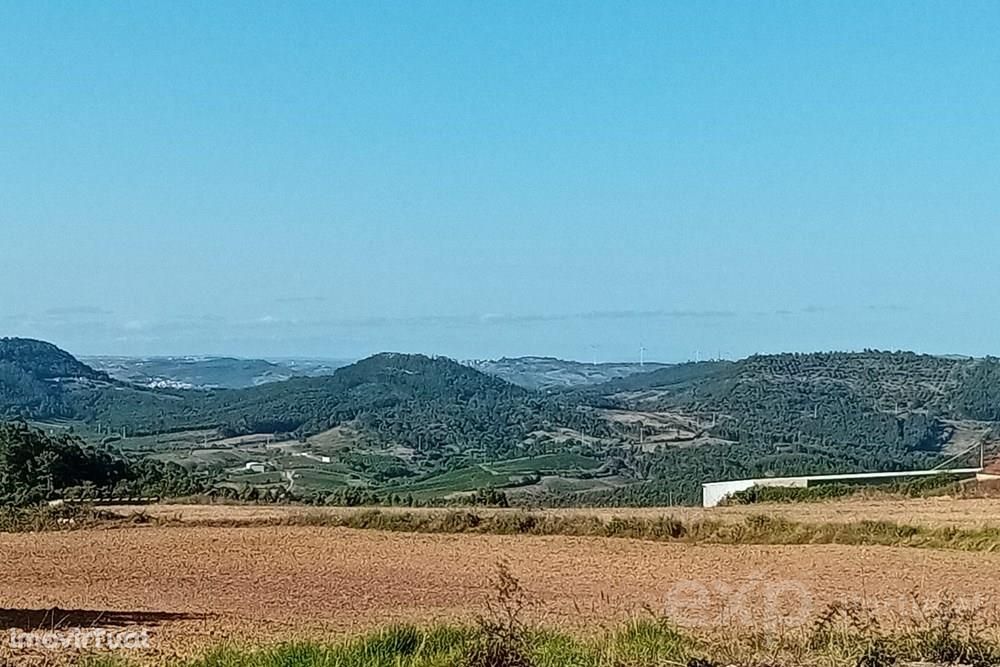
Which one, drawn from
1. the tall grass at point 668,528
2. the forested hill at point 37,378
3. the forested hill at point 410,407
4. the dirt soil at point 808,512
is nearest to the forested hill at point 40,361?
the forested hill at point 37,378

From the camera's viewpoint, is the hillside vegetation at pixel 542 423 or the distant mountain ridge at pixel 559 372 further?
the distant mountain ridge at pixel 559 372

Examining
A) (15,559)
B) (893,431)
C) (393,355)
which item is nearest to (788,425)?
(893,431)

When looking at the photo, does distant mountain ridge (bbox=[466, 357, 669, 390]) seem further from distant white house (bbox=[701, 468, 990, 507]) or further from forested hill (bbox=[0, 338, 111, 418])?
distant white house (bbox=[701, 468, 990, 507])

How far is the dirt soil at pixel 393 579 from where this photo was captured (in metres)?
14.8

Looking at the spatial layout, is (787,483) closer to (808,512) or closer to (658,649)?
(808,512)

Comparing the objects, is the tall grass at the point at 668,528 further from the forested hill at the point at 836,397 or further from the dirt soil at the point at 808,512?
the forested hill at the point at 836,397

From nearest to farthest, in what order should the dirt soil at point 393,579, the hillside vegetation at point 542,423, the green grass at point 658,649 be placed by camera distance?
the green grass at point 658,649 → the dirt soil at point 393,579 → the hillside vegetation at point 542,423

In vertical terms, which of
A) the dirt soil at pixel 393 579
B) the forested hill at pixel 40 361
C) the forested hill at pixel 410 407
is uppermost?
the forested hill at pixel 40 361

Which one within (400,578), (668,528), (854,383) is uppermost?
(854,383)

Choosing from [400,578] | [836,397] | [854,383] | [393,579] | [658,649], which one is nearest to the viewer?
[658,649]

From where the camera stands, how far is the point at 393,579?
24.1 meters

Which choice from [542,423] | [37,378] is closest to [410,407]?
[542,423]

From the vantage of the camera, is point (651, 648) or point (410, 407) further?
point (410, 407)

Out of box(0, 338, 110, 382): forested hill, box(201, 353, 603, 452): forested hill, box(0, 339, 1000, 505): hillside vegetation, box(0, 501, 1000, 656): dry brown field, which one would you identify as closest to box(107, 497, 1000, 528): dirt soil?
box(0, 501, 1000, 656): dry brown field
